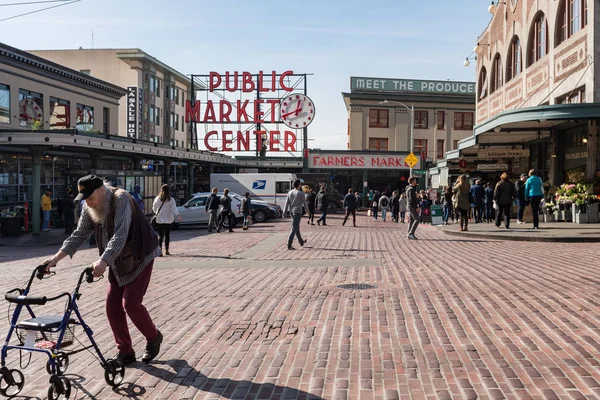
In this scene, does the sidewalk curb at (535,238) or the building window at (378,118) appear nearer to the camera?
→ the sidewalk curb at (535,238)

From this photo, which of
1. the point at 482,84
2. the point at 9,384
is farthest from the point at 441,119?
the point at 9,384

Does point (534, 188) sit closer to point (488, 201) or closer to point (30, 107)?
point (488, 201)

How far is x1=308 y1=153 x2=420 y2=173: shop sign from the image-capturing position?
2040 inches

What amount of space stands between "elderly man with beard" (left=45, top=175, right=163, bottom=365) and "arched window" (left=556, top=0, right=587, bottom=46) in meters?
20.8

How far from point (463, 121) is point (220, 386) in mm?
59865

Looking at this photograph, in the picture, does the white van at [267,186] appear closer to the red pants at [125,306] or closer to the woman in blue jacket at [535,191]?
the woman in blue jacket at [535,191]

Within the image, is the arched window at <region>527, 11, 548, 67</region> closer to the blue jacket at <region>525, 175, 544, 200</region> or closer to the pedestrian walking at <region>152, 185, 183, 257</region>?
the blue jacket at <region>525, 175, 544, 200</region>

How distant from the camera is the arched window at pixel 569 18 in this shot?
72.1 ft

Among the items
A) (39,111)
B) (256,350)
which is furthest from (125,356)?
(39,111)

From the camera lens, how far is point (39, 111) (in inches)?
1251

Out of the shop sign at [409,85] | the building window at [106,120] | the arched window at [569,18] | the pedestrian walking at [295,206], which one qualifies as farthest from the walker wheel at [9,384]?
the shop sign at [409,85]

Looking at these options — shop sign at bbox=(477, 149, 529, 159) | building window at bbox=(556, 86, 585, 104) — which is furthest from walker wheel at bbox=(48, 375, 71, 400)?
shop sign at bbox=(477, 149, 529, 159)

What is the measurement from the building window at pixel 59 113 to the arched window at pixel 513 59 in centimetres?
2413

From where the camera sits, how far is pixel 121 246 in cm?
507
